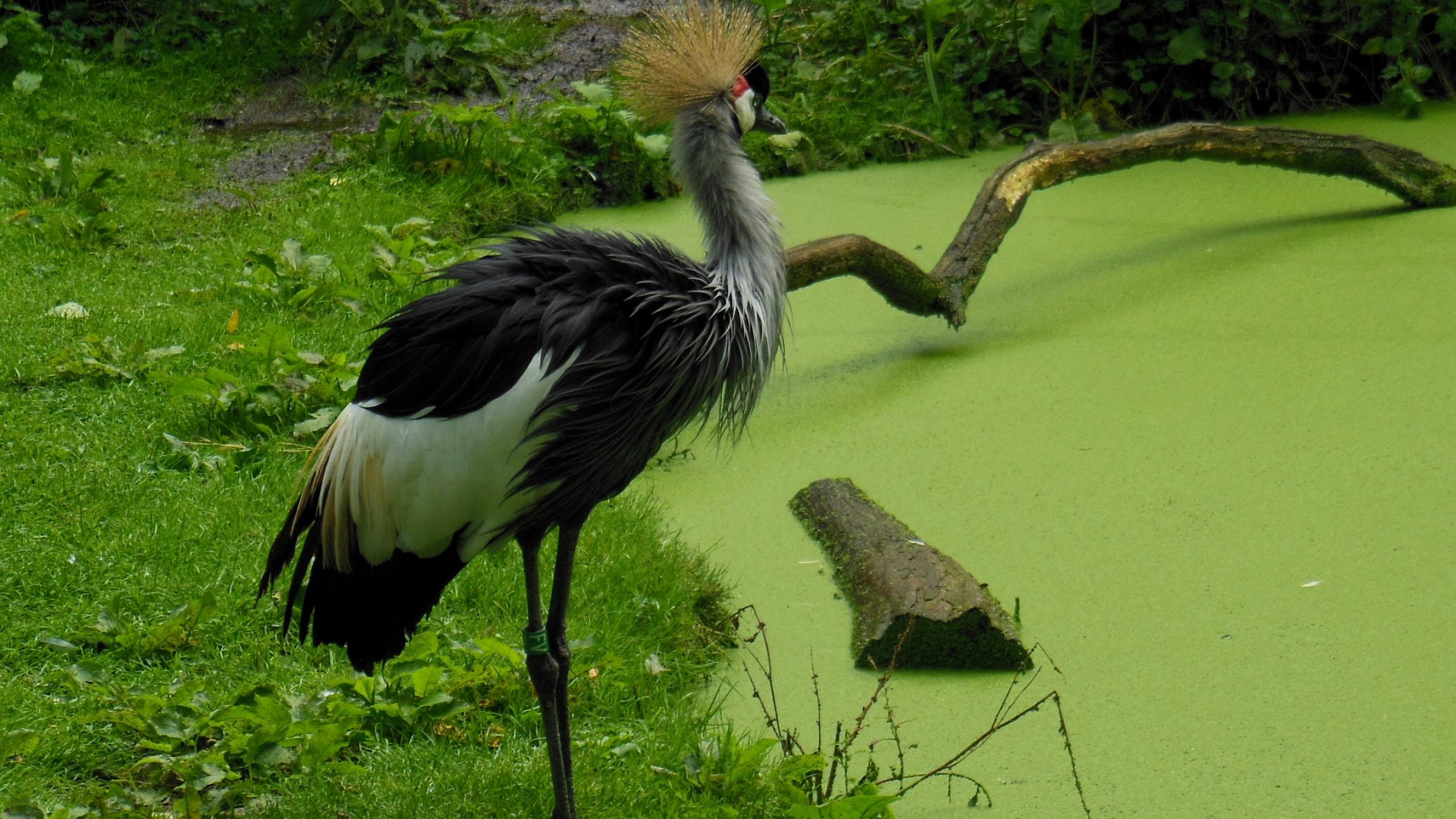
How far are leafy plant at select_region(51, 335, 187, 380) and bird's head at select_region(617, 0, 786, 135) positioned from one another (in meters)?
1.83

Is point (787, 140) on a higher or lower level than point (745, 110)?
lower

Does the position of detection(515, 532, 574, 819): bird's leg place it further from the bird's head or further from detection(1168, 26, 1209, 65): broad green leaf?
detection(1168, 26, 1209, 65): broad green leaf

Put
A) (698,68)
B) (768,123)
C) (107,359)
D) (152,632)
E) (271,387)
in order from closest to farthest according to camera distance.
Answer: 1. (698,68)
2. (152,632)
3. (768,123)
4. (271,387)
5. (107,359)

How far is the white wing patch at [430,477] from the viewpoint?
2252 millimetres

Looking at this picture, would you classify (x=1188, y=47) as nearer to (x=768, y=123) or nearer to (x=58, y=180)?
(x=768, y=123)

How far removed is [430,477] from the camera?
2.29 m

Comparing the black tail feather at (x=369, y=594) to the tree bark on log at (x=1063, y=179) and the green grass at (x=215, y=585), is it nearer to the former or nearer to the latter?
the green grass at (x=215, y=585)

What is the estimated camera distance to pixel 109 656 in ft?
8.96

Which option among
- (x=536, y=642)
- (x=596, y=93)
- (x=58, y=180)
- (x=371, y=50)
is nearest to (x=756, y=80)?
(x=536, y=642)

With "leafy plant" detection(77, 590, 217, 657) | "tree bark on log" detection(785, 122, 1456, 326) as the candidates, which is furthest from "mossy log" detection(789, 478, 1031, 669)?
"leafy plant" detection(77, 590, 217, 657)

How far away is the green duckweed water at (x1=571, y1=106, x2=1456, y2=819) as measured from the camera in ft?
8.47

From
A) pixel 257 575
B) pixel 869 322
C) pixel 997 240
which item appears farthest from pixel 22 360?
pixel 997 240

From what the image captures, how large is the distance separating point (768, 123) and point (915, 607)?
A: 1075 mm

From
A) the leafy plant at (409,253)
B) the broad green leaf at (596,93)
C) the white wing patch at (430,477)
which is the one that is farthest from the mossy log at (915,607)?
the broad green leaf at (596,93)
